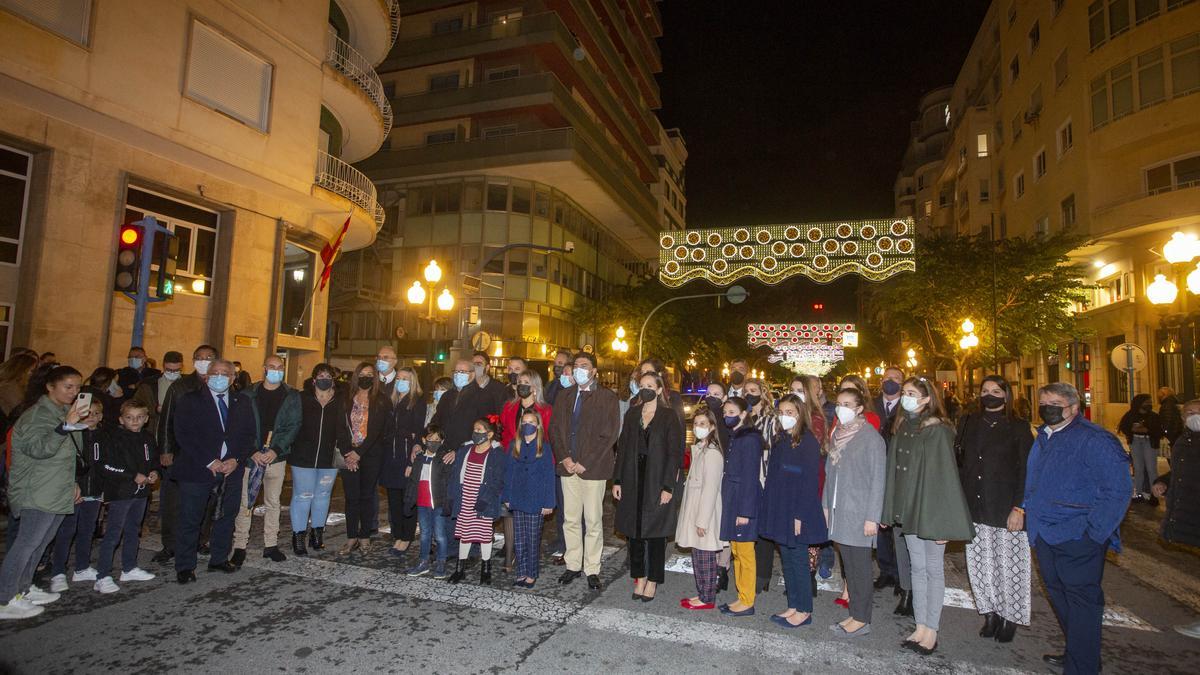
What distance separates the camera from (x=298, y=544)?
22.5 feet

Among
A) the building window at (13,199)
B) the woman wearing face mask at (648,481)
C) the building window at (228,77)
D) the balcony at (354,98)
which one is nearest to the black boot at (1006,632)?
the woman wearing face mask at (648,481)

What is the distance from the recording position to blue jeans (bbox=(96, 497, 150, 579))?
5727mm

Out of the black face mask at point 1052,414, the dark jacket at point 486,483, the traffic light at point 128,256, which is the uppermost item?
the traffic light at point 128,256

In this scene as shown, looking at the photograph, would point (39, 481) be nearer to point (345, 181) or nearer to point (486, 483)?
point (486, 483)

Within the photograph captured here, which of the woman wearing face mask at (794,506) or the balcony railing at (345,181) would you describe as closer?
the woman wearing face mask at (794,506)

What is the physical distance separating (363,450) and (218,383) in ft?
5.45

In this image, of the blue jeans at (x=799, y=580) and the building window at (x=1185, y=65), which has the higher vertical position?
the building window at (x=1185, y=65)

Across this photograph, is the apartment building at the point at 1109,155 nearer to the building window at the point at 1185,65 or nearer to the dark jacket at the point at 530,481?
the building window at the point at 1185,65

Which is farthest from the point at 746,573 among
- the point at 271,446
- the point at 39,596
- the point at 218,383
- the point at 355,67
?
the point at 355,67

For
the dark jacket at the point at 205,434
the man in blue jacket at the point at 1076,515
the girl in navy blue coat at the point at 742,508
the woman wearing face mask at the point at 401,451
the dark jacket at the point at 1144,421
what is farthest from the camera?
the dark jacket at the point at 1144,421

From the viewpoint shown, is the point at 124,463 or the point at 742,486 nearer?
the point at 742,486

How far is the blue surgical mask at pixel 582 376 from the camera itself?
6613mm

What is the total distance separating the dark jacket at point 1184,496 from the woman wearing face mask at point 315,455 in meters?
8.28

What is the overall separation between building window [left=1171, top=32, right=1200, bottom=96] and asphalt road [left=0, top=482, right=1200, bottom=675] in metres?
22.8
